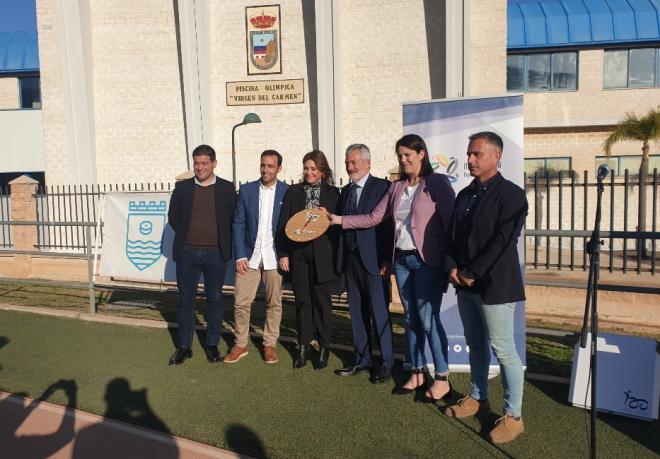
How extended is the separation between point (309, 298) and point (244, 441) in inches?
67.7

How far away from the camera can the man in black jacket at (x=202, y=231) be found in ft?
17.2

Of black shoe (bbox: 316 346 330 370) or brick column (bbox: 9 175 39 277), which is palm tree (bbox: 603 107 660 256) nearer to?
black shoe (bbox: 316 346 330 370)

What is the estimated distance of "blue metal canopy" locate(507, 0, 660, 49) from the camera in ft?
67.7

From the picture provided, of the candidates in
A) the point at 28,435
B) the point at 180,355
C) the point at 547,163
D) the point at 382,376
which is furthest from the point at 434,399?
the point at 547,163

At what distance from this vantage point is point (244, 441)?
3609 mm

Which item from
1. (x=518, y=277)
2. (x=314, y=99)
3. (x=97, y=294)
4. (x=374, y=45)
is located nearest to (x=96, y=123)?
(x=314, y=99)

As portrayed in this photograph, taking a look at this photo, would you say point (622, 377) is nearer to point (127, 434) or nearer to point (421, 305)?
point (421, 305)

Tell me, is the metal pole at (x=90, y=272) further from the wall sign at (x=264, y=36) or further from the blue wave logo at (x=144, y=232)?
the wall sign at (x=264, y=36)

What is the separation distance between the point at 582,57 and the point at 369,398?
20954 millimetres

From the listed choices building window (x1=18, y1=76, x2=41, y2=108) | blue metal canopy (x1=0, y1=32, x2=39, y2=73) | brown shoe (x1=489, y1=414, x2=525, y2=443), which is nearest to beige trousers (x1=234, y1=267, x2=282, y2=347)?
brown shoe (x1=489, y1=414, x2=525, y2=443)

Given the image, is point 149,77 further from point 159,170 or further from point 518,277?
point 518,277

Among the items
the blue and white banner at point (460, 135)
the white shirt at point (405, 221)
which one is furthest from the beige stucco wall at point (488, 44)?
the white shirt at point (405, 221)

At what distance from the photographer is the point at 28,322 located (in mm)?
6984

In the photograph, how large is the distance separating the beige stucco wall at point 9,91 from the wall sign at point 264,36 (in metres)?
12.5
